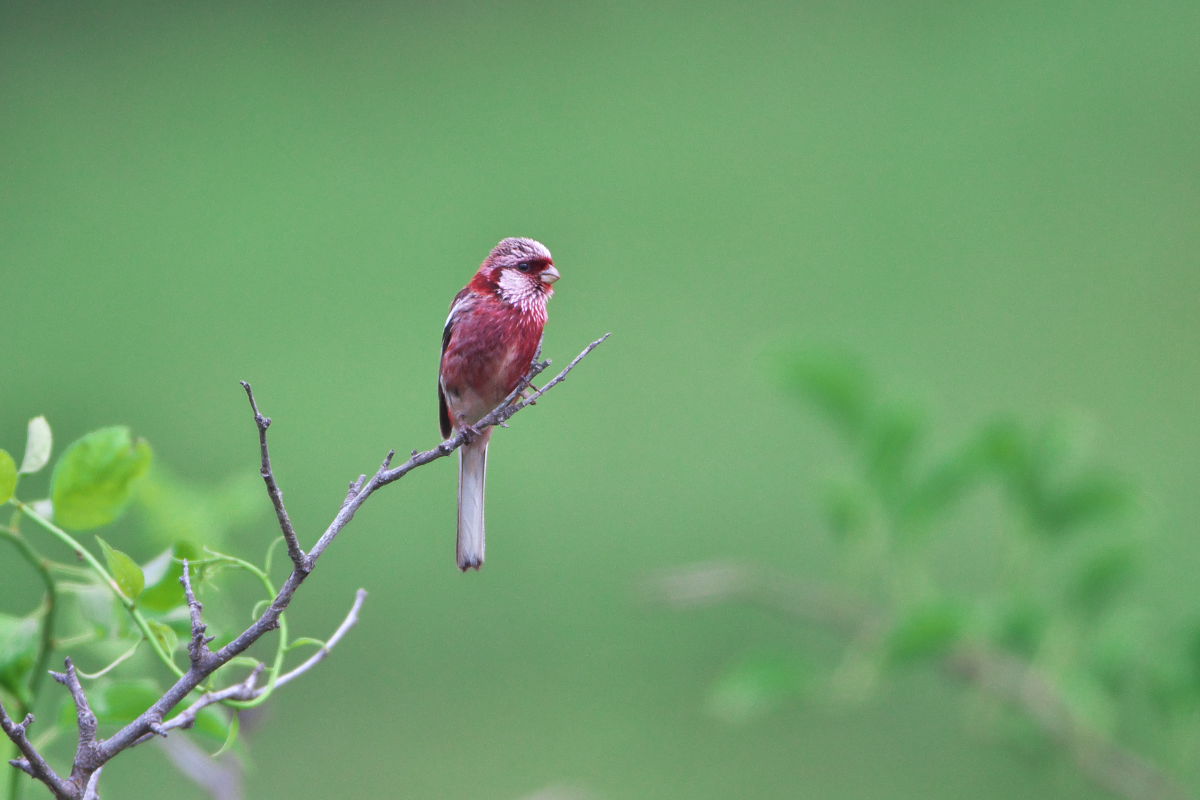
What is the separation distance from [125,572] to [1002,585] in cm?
81

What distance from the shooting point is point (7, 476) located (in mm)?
434

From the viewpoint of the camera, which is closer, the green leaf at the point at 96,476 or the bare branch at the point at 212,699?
the bare branch at the point at 212,699

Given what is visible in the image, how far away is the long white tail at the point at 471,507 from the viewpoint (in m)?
0.73

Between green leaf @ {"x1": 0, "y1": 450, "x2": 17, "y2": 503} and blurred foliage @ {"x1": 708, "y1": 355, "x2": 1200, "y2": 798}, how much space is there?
57cm

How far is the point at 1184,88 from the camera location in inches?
136

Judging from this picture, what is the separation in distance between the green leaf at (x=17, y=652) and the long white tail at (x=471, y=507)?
0.25m

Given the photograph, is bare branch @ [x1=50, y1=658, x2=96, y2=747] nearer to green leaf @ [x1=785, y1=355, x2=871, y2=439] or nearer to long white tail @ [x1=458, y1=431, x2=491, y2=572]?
long white tail @ [x1=458, y1=431, x2=491, y2=572]

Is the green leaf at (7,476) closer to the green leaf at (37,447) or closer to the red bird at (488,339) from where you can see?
the green leaf at (37,447)

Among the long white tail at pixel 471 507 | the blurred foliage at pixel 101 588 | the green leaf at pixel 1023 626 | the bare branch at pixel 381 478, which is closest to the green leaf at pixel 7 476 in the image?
the blurred foliage at pixel 101 588

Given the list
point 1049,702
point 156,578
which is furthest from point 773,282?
point 156,578

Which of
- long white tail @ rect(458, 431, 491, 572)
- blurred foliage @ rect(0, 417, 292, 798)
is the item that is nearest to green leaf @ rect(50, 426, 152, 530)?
blurred foliage @ rect(0, 417, 292, 798)

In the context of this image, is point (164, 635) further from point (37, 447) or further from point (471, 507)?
point (471, 507)

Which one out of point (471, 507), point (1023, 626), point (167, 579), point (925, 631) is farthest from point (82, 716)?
point (1023, 626)

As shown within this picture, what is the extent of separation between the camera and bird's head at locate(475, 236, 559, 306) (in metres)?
0.77
